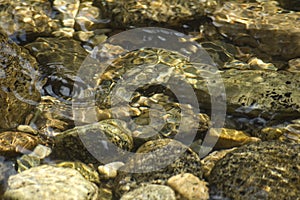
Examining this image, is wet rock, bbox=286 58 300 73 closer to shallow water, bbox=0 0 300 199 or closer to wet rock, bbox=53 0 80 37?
shallow water, bbox=0 0 300 199

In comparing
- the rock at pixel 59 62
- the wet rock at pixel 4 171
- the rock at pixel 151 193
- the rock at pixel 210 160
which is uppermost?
the rock at pixel 59 62

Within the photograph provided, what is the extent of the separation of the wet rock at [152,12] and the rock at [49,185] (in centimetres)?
252

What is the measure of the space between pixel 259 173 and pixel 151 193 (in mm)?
938

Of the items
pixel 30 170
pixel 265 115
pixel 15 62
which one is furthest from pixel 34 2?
pixel 265 115

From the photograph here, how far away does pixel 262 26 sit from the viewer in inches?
215

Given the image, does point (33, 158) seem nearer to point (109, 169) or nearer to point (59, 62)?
point (109, 169)

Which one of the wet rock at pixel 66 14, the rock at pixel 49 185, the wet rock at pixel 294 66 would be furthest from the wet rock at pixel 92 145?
the wet rock at pixel 294 66

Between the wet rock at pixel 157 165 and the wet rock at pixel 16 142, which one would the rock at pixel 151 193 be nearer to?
the wet rock at pixel 157 165

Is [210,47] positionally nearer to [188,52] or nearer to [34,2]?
[188,52]

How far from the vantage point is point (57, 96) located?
4633 mm

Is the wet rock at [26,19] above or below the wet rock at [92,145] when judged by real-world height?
above

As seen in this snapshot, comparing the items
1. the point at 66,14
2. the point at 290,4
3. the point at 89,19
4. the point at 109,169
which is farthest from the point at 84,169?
the point at 290,4

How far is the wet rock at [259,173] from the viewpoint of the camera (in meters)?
3.46

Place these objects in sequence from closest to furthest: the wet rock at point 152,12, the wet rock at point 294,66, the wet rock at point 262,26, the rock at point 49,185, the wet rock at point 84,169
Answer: the rock at point 49,185 → the wet rock at point 84,169 → the wet rock at point 294,66 → the wet rock at point 262,26 → the wet rock at point 152,12
